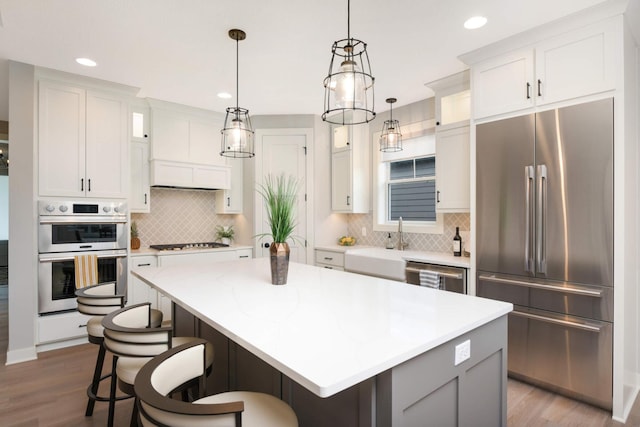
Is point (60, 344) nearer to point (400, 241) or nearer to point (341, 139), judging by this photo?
point (400, 241)

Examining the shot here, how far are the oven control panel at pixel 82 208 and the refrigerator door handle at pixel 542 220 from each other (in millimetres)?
3954

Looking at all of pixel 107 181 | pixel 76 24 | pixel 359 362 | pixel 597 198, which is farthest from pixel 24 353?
pixel 597 198

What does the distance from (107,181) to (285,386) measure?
10.5 ft

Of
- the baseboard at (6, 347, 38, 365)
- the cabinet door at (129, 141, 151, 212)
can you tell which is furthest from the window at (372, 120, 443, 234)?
the baseboard at (6, 347, 38, 365)

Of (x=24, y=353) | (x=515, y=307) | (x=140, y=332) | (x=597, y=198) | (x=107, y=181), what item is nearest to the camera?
(x=140, y=332)

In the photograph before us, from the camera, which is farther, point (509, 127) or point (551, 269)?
point (509, 127)

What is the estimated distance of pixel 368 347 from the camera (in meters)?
1.08

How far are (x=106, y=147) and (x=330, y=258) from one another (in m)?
2.88

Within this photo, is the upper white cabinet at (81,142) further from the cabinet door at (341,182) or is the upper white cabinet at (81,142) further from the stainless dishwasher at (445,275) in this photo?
the stainless dishwasher at (445,275)

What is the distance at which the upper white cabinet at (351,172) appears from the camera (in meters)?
4.54

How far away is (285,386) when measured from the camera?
155cm

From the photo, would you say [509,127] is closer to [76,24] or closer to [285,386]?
[285,386]

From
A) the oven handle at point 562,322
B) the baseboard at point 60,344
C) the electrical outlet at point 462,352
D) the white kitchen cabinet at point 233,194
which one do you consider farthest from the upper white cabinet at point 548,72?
the baseboard at point 60,344

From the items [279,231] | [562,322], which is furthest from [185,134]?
[562,322]
